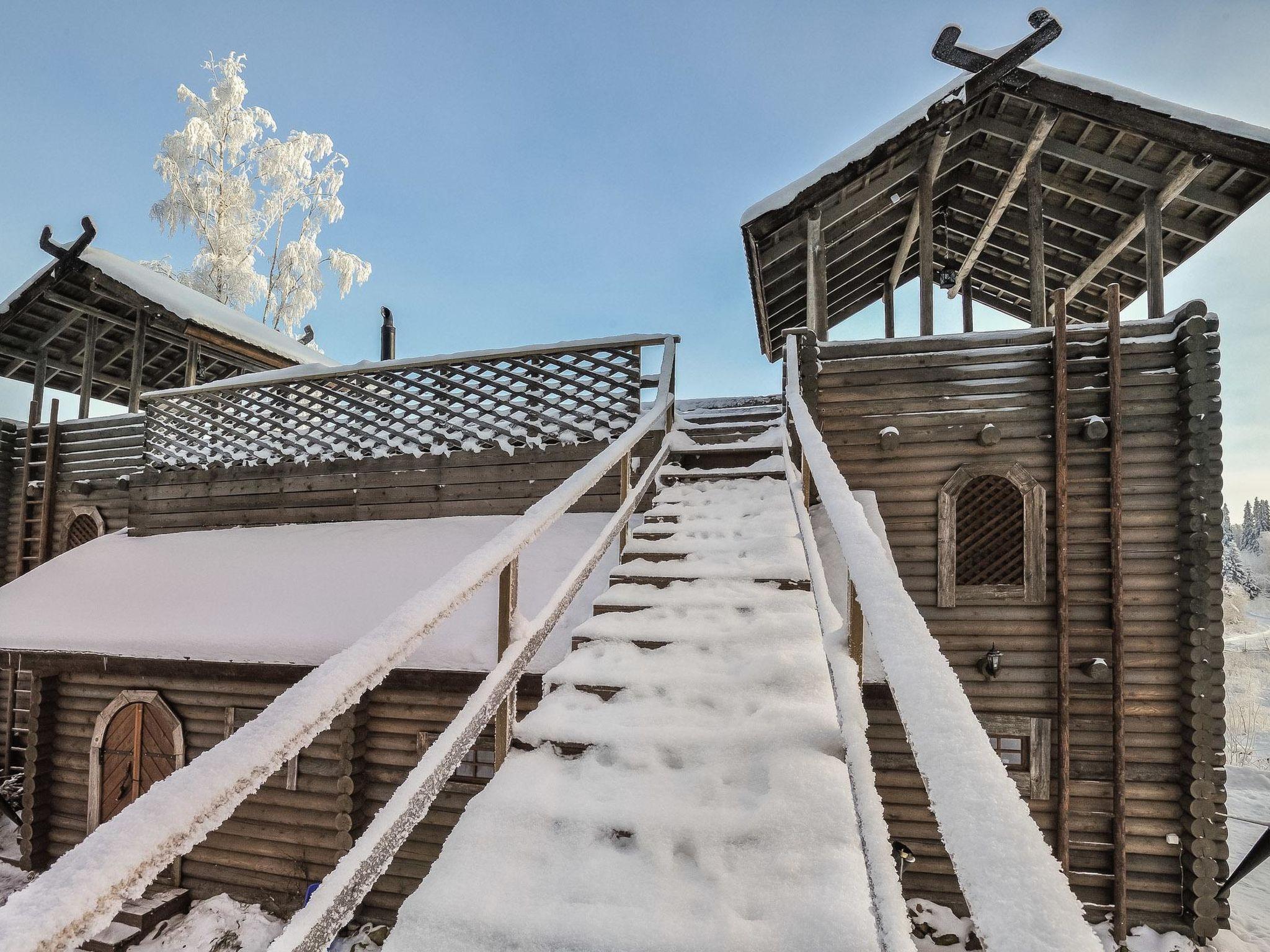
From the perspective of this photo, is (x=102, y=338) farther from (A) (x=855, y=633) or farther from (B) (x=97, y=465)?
(A) (x=855, y=633)

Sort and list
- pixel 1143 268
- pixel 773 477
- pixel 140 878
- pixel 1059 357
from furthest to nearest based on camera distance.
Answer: pixel 1143 268
pixel 1059 357
pixel 773 477
pixel 140 878

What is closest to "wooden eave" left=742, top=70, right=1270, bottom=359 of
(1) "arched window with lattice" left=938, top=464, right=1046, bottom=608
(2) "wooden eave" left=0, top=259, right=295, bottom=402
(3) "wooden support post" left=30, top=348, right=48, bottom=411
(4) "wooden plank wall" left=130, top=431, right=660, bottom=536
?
(1) "arched window with lattice" left=938, top=464, right=1046, bottom=608

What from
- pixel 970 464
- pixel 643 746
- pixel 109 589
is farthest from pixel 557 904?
pixel 109 589

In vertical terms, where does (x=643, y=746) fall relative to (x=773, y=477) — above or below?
below

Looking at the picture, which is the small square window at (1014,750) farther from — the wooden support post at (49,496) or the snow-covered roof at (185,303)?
the wooden support post at (49,496)

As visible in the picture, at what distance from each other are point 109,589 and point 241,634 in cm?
276

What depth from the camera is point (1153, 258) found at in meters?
7.12

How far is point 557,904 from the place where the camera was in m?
1.66

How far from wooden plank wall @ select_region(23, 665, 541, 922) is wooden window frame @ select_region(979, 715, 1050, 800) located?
15.7 ft

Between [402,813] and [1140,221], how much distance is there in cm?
1062

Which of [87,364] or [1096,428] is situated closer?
[1096,428]

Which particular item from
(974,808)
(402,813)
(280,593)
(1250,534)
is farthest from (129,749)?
(1250,534)

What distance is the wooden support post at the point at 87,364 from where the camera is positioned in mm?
11797

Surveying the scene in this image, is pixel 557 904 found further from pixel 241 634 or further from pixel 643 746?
pixel 241 634
